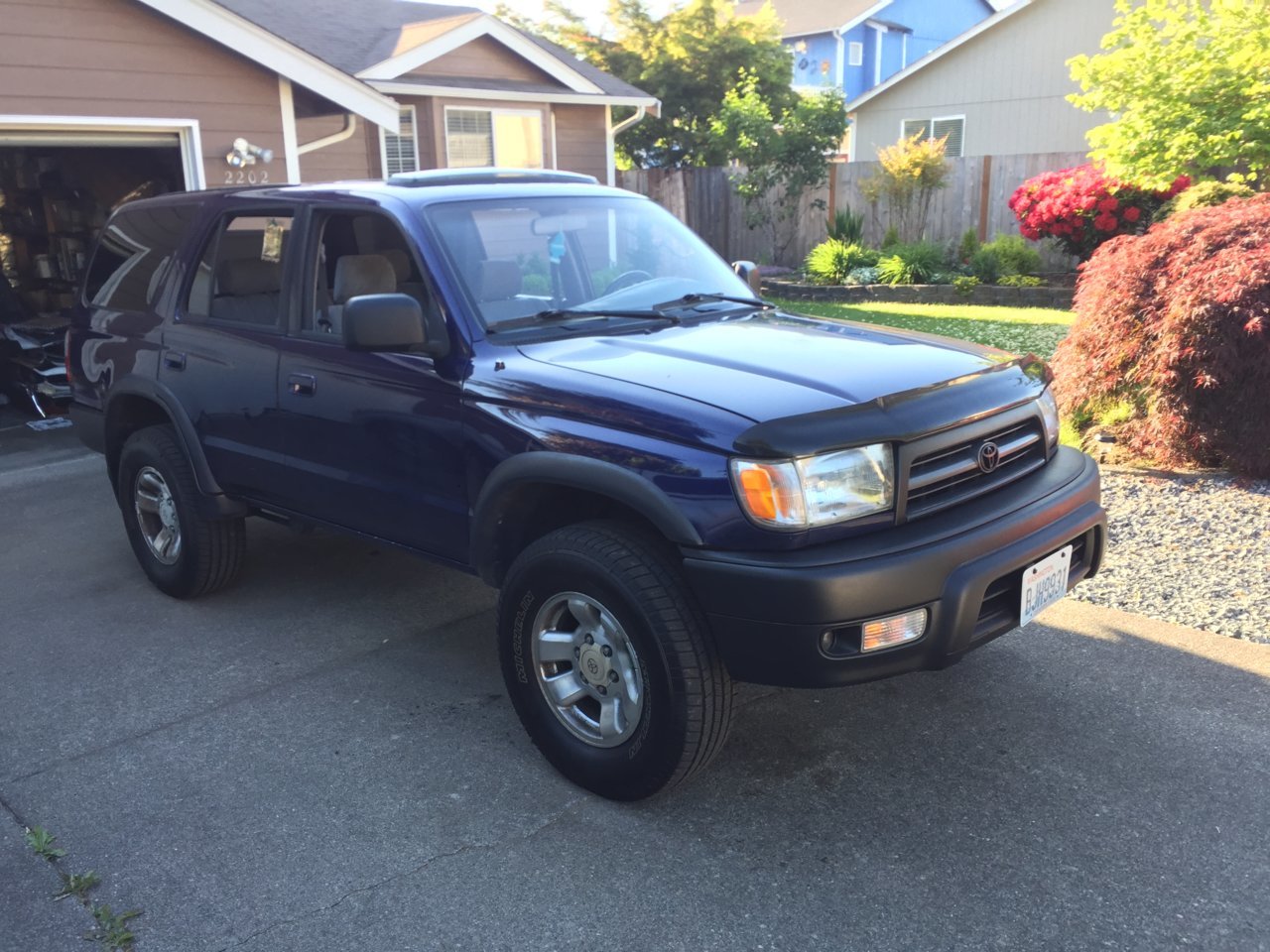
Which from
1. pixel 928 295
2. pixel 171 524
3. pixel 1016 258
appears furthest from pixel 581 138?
pixel 171 524

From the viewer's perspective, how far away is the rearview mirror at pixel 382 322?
142 inches

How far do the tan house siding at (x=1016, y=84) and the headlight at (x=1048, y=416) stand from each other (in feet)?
64.9

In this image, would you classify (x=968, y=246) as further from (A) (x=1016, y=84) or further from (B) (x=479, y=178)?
(B) (x=479, y=178)

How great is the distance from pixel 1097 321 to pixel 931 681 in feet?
11.6

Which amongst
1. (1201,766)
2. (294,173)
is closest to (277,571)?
(1201,766)

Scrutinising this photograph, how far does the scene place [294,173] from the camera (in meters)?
10.4

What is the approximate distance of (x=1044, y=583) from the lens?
3379mm

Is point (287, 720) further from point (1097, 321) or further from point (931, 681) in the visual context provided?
point (1097, 321)

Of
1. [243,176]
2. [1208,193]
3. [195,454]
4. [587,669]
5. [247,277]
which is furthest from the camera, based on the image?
[1208,193]

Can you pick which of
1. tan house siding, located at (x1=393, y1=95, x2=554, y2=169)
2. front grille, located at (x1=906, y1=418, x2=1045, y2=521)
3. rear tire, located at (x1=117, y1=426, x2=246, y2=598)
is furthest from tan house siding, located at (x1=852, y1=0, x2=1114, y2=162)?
rear tire, located at (x1=117, y1=426, x2=246, y2=598)

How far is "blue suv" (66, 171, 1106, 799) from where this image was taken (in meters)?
3.01

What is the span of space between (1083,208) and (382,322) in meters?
13.7

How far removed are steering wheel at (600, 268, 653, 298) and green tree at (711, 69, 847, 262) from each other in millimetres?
15793

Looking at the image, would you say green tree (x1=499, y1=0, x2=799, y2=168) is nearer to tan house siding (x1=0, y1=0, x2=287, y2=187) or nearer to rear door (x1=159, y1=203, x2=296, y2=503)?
tan house siding (x1=0, y1=0, x2=287, y2=187)
